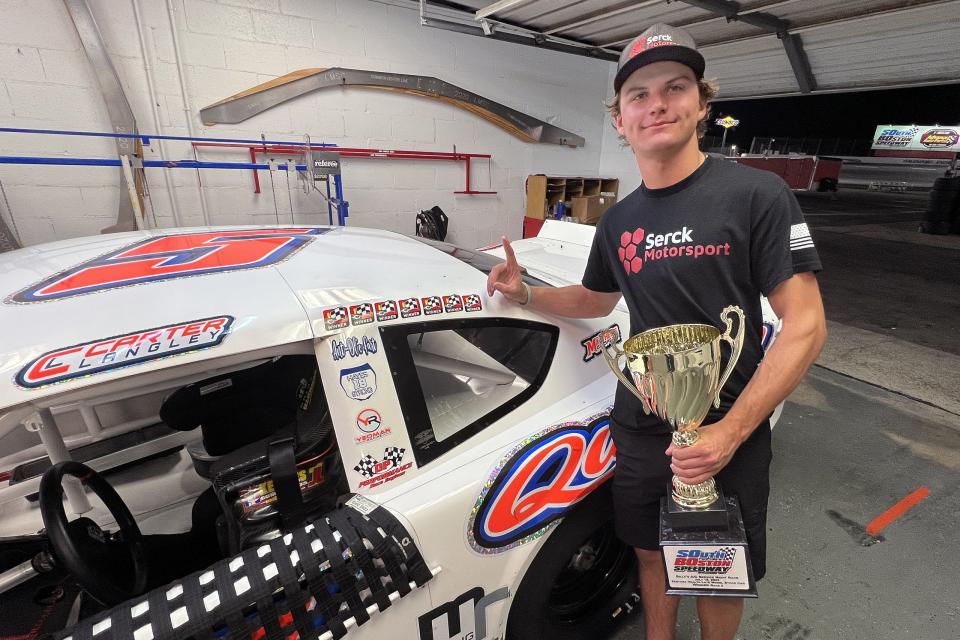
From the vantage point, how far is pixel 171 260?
1.20 meters

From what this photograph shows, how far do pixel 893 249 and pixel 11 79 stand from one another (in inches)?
468

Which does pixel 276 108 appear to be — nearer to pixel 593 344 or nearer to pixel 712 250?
pixel 593 344

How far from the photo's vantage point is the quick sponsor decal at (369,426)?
1.00m

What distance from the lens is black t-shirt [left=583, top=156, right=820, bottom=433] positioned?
100 centimetres

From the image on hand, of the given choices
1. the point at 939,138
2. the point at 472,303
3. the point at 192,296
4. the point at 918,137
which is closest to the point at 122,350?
the point at 192,296

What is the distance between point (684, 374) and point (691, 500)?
1.13 feet

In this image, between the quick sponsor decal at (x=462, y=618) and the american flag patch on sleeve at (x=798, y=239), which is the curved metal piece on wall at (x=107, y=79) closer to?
the quick sponsor decal at (x=462, y=618)

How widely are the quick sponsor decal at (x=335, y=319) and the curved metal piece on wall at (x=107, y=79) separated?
3315mm

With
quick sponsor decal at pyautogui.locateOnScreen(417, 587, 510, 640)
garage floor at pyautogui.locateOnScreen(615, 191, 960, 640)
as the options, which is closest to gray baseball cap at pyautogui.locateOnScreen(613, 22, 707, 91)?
quick sponsor decal at pyautogui.locateOnScreen(417, 587, 510, 640)

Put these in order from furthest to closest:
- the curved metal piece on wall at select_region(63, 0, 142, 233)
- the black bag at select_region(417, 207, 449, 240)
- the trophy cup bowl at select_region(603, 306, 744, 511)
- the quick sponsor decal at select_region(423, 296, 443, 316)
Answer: the black bag at select_region(417, 207, 449, 240)
the curved metal piece on wall at select_region(63, 0, 142, 233)
the quick sponsor decal at select_region(423, 296, 443, 316)
the trophy cup bowl at select_region(603, 306, 744, 511)

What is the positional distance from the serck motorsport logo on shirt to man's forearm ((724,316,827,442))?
0.23 m

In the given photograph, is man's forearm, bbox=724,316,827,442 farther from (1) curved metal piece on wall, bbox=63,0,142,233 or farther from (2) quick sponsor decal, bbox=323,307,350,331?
(1) curved metal piece on wall, bbox=63,0,142,233

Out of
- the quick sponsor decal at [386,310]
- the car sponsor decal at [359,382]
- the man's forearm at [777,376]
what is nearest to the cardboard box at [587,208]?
the man's forearm at [777,376]

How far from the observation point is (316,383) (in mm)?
1298
